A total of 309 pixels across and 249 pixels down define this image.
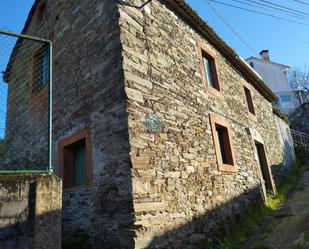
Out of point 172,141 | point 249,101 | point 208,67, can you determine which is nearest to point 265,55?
point 249,101

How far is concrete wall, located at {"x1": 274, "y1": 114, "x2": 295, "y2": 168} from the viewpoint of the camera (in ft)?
41.3

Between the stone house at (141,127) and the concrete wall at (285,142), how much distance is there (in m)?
5.61

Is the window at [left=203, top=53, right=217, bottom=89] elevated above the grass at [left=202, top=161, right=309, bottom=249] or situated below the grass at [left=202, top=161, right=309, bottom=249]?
above

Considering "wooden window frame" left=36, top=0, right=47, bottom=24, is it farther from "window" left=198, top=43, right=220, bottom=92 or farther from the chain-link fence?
"window" left=198, top=43, right=220, bottom=92

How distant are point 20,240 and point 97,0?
4798 mm

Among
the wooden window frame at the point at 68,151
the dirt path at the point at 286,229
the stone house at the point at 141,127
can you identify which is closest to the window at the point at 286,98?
the dirt path at the point at 286,229

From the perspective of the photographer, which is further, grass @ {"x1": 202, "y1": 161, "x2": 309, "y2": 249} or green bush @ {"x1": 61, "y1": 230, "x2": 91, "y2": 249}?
grass @ {"x1": 202, "y1": 161, "x2": 309, "y2": 249}

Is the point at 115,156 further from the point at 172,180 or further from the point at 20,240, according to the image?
the point at 20,240

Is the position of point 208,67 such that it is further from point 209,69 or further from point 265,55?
point 265,55

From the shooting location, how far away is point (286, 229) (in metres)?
5.82

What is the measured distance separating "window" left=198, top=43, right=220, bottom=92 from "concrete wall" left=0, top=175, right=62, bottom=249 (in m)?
5.35

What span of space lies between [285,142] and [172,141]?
10.1 meters

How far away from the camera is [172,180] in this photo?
15.7ft

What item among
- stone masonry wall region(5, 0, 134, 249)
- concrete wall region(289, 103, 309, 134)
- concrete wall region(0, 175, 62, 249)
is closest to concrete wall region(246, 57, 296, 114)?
concrete wall region(289, 103, 309, 134)
